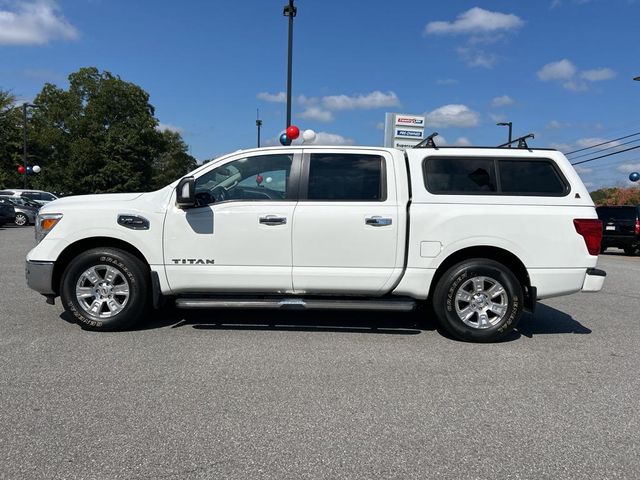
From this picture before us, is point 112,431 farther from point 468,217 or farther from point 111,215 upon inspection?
point 468,217

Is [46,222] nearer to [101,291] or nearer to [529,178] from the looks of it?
[101,291]

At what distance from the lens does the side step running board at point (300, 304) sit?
520 centimetres

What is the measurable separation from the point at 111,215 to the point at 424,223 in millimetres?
3226

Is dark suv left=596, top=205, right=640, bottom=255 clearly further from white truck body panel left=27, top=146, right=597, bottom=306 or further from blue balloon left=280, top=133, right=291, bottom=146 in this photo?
white truck body panel left=27, top=146, right=597, bottom=306

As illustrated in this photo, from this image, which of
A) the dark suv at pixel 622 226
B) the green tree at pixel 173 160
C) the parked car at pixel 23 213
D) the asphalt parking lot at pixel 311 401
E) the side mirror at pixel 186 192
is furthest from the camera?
the green tree at pixel 173 160

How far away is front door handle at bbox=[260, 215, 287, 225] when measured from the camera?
522 cm

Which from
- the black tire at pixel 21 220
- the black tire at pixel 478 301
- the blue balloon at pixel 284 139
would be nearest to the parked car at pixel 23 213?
the black tire at pixel 21 220

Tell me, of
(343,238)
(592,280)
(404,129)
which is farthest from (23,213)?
(592,280)

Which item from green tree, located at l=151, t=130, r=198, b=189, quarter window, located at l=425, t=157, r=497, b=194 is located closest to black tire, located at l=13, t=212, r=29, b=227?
quarter window, located at l=425, t=157, r=497, b=194

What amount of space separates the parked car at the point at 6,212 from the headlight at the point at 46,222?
58.7ft

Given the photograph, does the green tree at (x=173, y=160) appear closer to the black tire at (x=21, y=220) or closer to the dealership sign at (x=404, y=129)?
the black tire at (x=21, y=220)

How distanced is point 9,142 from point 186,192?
4303 cm

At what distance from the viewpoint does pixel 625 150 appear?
3131 centimetres

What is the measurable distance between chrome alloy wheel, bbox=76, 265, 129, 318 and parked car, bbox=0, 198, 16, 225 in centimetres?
1831
